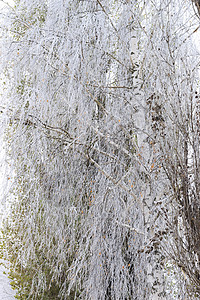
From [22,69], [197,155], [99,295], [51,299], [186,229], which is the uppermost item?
[22,69]

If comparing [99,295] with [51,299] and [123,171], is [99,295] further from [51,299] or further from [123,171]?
[51,299]

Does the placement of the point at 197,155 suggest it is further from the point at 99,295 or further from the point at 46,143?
the point at 99,295

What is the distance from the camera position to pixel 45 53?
302cm

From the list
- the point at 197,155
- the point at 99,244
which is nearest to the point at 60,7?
the point at 197,155

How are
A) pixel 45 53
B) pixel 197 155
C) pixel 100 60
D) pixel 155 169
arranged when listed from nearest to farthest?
pixel 197 155 → pixel 155 169 → pixel 45 53 → pixel 100 60

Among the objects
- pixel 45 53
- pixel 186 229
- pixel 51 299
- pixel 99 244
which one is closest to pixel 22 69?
pixel 45 53

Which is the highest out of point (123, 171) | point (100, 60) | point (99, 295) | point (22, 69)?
point (100, 60)

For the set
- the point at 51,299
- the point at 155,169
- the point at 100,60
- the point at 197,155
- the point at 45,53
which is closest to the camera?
the point at 197,155

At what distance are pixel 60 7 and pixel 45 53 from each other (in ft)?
1.57

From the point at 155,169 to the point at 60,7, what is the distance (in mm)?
1695

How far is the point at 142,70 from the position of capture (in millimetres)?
3477

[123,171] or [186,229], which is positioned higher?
[123,171]

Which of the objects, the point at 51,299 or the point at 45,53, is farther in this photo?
the point at 51,299

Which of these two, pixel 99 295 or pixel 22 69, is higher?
A: pixel 22 69
